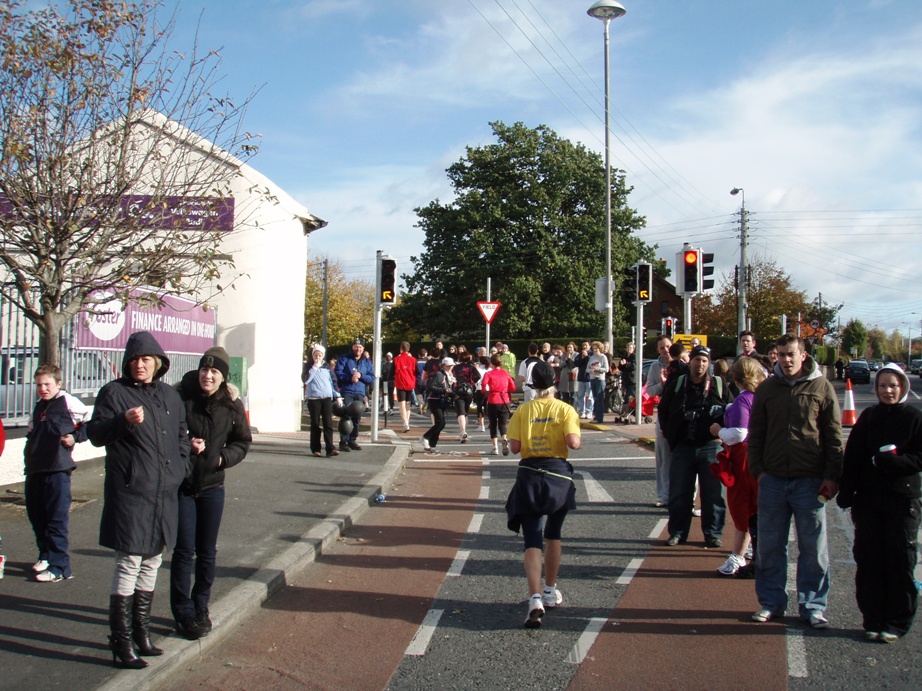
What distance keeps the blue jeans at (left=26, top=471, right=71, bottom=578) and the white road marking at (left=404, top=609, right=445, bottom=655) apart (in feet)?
8.53

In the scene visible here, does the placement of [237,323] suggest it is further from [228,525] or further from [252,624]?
[252,624]

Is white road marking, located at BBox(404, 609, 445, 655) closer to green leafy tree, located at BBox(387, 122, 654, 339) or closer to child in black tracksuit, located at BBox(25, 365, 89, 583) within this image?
child in black tracksuit, located at BBox(25, 365, 89, 583)

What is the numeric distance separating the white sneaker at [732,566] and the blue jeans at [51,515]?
4.78m

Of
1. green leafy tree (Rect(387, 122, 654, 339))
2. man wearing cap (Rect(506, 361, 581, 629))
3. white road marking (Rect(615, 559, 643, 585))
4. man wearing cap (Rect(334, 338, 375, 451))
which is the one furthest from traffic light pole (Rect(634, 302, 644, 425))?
green leafy tree (Rect(387, 122, 654, 339))

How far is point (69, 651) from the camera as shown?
4711 mm

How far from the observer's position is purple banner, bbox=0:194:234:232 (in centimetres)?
815

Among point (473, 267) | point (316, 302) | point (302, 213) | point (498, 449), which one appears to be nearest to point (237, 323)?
point (302, 213)

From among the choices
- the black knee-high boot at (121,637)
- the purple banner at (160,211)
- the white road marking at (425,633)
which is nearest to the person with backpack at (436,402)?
the purple banner at (160,211)

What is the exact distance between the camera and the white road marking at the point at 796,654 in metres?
4.62

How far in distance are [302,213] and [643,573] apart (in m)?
14.4

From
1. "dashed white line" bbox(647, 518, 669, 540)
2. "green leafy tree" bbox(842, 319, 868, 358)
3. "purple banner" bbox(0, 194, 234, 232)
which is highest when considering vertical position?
"green leafy tree" bbox(842, 319, 868, 358)

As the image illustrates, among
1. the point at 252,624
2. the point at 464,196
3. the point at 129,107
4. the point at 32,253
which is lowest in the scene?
the point at 252,624

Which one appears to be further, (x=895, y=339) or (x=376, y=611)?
(x=895, y=339)

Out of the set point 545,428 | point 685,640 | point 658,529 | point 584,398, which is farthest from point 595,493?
point 584,398
